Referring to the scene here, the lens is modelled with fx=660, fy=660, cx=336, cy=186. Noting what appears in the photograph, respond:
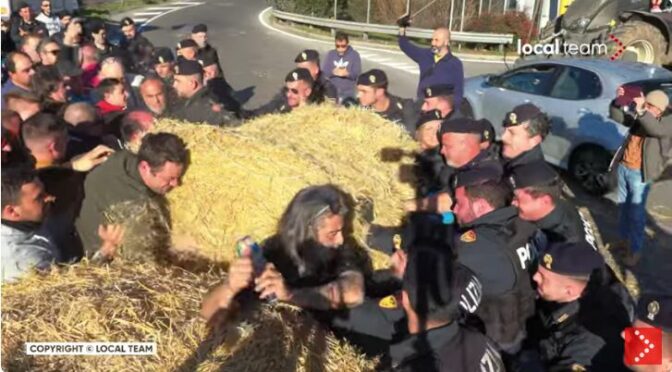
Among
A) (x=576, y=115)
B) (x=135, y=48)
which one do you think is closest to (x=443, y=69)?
(x=576, y=115)

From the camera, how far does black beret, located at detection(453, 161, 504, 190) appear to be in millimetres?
4055

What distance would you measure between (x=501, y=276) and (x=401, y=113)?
3.45 m

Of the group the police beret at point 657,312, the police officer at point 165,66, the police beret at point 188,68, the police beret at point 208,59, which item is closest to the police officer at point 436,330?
the police beret at point 657,312

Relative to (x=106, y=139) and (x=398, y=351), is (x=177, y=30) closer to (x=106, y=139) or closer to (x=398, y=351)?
(x=106, y=139)

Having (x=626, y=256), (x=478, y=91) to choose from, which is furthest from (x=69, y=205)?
(x=478, y=91)

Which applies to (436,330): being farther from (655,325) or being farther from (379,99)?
(379,99)

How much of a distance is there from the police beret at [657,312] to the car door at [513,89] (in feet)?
22.4

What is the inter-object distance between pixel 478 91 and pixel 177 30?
51.2 feet

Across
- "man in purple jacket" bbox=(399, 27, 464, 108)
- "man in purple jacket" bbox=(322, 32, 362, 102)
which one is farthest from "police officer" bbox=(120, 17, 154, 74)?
"man in purple jacket" bbox=(399, 27, 464, 108)

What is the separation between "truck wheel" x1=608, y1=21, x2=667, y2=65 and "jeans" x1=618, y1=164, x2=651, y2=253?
7316 mm

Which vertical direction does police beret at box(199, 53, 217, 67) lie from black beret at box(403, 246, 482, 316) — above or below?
below

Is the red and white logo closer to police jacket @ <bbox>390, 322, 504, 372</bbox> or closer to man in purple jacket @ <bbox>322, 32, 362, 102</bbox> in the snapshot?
police jacket @ <bbox>390, 322, 504, 372</bbox>

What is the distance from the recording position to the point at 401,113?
22.2 feet

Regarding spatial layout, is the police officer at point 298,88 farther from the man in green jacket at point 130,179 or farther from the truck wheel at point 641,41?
the truck wheel at point 641,41
